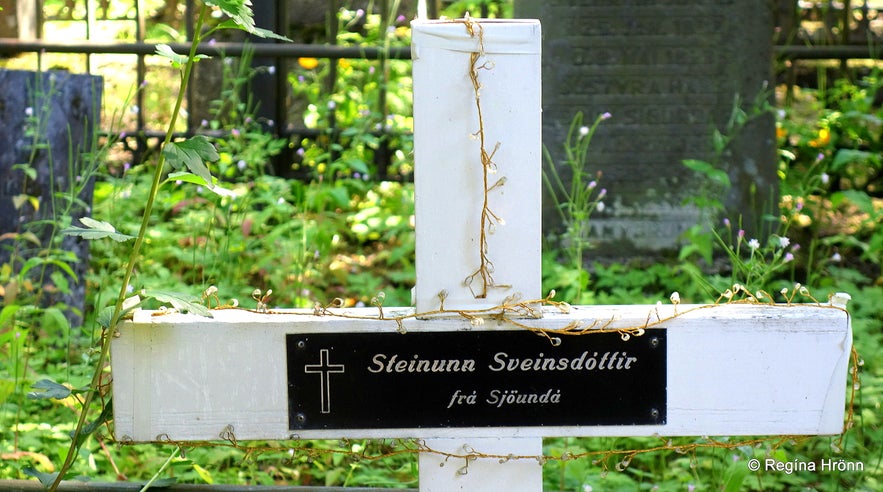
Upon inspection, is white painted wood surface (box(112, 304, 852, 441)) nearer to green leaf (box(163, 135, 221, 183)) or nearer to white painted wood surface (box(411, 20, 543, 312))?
white painted wood surface (box(411, 20, 543, 312))

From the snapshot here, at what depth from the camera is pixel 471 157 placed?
4.58 feet

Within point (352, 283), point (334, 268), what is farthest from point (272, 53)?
point (352, 283)

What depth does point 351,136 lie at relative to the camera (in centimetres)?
445

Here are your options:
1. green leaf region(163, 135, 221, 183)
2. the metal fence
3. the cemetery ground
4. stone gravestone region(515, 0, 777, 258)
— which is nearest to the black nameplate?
the cemetery ground

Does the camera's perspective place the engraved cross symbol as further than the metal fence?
No

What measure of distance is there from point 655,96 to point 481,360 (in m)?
2.63

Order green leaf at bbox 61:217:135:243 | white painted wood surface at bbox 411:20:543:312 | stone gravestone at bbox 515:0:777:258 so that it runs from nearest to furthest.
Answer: white painted wood surface at bbox 411:20:543:312 < green leaf at bbox 61:217:135:243 < stone gravestone at bbox 515:0:777:258

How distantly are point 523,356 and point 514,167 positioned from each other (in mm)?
260

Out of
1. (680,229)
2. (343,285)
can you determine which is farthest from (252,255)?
(680,229)

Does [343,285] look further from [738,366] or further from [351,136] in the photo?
[738,366]

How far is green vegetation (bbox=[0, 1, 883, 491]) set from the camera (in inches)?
82.7

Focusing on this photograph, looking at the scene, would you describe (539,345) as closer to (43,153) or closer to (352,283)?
(352,283)

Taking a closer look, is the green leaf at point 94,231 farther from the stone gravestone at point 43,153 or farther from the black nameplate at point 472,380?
the stone gravestone at point 43,153

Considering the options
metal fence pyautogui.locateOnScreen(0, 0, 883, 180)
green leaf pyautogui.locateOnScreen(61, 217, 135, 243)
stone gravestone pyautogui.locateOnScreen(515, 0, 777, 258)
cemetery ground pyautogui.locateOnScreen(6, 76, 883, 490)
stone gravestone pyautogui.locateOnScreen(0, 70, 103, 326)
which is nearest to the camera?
green leaf pyautogui.locateOnScreen(61, 217, 135, 243)
